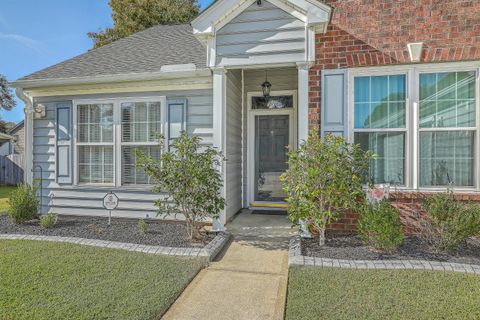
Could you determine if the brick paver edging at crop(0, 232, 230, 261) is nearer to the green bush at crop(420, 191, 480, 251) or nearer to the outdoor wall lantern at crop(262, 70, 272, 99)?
the green bush at crop(420, 191, 480, 251)

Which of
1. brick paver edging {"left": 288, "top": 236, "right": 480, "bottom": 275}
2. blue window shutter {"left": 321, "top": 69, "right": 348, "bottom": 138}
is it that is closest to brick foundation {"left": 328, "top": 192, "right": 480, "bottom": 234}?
brick paver edging {"left": 288, "top": 236, "right": 480, "bottom": 275}

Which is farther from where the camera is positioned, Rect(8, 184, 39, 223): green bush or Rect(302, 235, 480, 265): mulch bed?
Rect(8, 184, 39, 223): green bush

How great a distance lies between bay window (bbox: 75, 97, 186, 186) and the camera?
5848 mm

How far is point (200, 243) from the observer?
4430 millimetres

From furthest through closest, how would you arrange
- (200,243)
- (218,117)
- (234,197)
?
(234,197) < (218,117) < (200,243)

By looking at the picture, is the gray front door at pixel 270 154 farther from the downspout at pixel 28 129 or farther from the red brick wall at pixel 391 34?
the downspout at pixel 28 129

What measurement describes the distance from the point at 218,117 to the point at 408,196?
3.31 m

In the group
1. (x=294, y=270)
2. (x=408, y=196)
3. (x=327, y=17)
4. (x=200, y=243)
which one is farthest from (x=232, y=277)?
(x=327, y=17)

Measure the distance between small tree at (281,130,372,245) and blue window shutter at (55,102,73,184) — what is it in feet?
15.5

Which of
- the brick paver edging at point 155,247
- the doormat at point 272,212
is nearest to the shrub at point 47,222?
the brick paver edging at point 155,247

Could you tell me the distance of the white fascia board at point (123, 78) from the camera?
5437mm

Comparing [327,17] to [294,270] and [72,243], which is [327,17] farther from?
[72,243]

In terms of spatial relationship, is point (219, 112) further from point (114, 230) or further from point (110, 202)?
point (114, 230)

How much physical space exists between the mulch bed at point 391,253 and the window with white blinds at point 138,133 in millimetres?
3503
